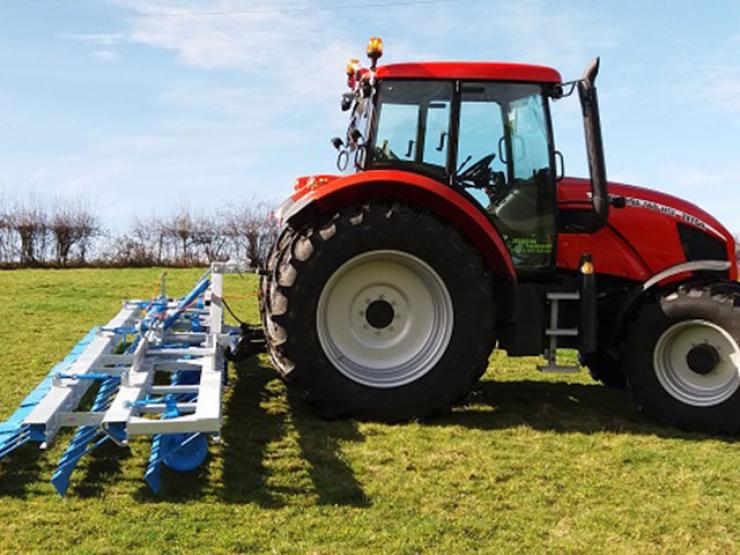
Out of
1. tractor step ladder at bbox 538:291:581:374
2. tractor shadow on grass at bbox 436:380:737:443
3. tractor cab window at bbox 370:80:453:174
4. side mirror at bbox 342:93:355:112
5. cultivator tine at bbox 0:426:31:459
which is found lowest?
tractor shadow on grass at bbox 436:380:737:443

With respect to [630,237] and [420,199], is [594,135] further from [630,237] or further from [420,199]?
[420,199]

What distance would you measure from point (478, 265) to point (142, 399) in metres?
2.23

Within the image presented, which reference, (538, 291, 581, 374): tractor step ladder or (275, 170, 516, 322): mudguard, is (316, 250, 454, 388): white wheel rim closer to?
(275, 170, 516, 322): mudguard

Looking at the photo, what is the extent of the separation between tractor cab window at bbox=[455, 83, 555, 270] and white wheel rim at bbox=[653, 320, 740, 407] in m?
1.02

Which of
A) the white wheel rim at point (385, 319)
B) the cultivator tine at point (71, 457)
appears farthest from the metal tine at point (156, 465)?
the white wheel rim at point (385, 319)

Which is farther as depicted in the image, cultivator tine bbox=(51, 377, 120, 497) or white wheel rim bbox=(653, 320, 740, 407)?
white wheel rim bbox=(653, 320, 740, 407)

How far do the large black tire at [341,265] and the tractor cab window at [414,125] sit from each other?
0.43m

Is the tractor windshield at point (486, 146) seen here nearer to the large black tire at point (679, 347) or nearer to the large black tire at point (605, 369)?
the large black tire at point (679, 347)

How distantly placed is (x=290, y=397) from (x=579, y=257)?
7.74 feet

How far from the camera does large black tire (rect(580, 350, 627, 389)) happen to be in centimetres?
609

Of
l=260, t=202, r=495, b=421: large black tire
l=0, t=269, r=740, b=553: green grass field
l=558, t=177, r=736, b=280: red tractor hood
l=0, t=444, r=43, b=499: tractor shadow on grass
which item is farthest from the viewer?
l=558, t=177, r=736, b=280: red tractor hood

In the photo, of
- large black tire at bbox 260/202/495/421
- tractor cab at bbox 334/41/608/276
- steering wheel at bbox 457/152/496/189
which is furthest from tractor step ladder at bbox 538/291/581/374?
steering wheel at bbox 457/152/496/189

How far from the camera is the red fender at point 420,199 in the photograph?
4680 mm

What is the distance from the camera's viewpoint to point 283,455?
4.00m
